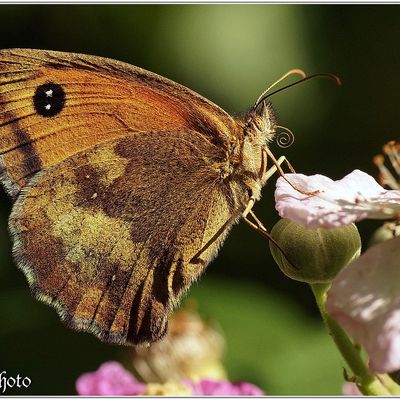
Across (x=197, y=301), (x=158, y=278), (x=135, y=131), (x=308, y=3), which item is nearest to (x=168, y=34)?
(x=308, y=3)

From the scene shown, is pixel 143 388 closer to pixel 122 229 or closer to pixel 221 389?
pixel 221 389

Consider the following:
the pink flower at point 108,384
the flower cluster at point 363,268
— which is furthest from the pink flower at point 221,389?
the flower cluster at point 363,268

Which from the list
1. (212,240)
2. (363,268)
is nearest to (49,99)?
(212,240)

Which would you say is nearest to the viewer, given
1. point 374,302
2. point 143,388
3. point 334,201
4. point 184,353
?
point 374,302

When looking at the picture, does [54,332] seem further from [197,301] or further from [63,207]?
[63,207]

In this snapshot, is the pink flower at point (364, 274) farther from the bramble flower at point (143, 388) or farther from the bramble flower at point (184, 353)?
the bramble flower at point (184, 353)

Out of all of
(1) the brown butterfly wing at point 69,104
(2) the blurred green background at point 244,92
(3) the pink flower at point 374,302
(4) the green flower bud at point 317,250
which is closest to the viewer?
(3) the pink flower at point 374,302
